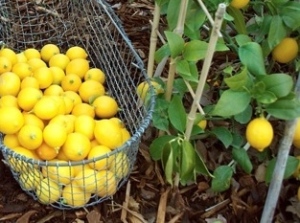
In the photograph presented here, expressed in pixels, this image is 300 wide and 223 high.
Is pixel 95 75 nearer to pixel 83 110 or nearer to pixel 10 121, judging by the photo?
pixel 83 110

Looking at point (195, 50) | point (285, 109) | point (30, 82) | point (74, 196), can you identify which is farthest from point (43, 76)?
point (285, 109)

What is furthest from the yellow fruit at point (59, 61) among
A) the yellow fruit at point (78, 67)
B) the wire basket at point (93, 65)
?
the wire basket at point (93, 65)

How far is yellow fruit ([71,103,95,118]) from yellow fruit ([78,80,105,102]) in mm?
57

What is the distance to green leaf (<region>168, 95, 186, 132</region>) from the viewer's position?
1485 millimetres

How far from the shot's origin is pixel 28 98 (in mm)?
1578

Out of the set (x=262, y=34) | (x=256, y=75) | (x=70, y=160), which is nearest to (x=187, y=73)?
(x=256, y=75)

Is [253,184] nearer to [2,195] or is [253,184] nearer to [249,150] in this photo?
[249,150]

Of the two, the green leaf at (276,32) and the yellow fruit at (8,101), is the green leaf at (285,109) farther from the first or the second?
the yellow fruit at (8,101)

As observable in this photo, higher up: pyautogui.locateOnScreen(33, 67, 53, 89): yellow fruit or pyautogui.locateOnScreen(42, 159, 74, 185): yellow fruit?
pyautogui.locateOnScreen(33, 67, 53, 89): yellow fruit

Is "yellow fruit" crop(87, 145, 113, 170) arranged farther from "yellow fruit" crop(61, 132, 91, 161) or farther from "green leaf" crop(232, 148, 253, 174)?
"green leaf" crop(232, 148, 253, 174)

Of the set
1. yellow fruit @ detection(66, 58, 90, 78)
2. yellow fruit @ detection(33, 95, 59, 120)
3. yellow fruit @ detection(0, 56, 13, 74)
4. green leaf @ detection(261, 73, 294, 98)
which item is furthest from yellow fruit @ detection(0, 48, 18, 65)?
green leaf @ detection(261, 73, 294, 98)

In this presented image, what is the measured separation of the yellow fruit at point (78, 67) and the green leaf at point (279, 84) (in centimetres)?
64

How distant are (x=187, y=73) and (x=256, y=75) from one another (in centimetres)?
16

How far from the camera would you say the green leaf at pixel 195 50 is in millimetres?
1391
